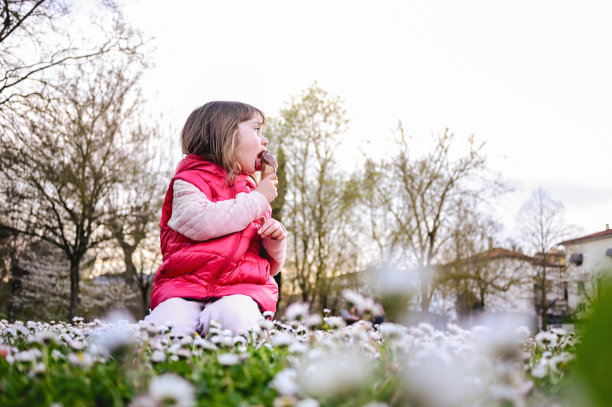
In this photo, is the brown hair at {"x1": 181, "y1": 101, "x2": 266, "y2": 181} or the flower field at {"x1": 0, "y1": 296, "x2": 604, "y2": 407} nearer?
the flower field at {"x1": 0, "y1": 296, "x2": 604, "y2": 407}

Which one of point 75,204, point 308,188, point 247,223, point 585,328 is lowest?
point 585,328

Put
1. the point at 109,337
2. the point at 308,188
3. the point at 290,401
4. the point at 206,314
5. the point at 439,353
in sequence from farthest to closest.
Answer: the point at 308,188, the point at 206,314, the point at 109,337, the point at 439,353, the point at 290,401

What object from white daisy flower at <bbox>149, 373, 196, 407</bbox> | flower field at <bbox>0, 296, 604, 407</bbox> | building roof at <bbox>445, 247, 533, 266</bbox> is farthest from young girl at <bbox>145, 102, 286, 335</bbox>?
building roof at <bbox>445, 247, 533, 266</bbox>

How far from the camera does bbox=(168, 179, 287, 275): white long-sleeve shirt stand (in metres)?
3.07

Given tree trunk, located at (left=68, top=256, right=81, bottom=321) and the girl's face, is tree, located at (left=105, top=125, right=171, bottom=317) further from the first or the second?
the girl's face

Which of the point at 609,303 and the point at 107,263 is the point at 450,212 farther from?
the point at 609,303

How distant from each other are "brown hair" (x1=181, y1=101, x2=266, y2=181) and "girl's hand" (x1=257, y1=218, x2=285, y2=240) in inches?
19.5

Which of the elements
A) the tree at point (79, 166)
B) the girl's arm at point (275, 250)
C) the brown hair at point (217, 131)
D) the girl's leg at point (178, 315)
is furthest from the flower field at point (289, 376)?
the tree at point (79, 166)

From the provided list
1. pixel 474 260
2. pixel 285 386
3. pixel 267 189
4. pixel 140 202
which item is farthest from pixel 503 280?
pixel 285 386

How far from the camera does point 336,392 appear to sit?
4.89 feet

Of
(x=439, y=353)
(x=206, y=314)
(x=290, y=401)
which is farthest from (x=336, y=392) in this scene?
(x=206, y=314)

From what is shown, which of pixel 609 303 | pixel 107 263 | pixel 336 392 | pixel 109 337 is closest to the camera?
pixel 609 303

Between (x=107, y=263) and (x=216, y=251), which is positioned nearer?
(x=216, y=251)

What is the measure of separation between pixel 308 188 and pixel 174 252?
2265 cm
